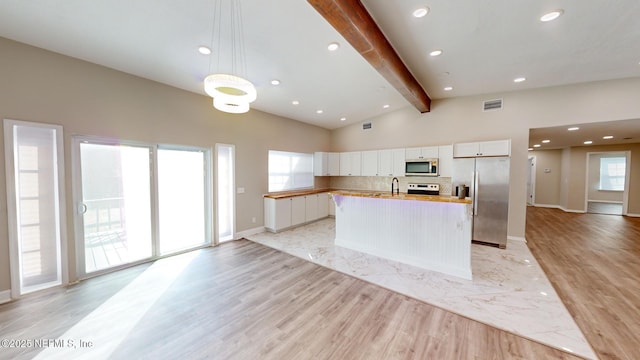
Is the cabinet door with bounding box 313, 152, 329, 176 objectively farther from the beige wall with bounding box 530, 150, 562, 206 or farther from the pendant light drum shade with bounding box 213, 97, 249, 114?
the beige wall with bounding box 530, 150, 562, 206

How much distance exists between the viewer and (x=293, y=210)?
5758 millimetres

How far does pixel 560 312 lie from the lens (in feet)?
7.57

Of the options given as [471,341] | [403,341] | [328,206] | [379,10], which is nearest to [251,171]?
[328,206]

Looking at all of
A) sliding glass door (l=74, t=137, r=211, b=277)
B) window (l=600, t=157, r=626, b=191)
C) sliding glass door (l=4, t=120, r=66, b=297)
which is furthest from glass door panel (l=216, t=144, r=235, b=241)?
window (l=600, t=157, r=626, b=191)

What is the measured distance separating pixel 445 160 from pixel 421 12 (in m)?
3.60

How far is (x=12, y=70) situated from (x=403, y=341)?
521 cm

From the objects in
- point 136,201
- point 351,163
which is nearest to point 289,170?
point 351,163

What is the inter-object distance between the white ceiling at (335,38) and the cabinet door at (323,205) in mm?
3569

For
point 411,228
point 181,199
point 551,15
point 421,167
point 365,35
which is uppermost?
point 551,15

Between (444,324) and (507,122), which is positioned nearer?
(444,324)

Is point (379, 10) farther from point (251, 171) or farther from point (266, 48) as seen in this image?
point (251, 171)

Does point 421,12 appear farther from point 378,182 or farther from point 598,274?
point 378,182

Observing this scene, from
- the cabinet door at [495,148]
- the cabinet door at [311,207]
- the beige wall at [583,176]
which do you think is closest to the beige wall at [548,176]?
the beige wall at [583,176]

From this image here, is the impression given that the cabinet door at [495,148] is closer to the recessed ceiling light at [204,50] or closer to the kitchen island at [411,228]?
the kitchen island at [411,228]
